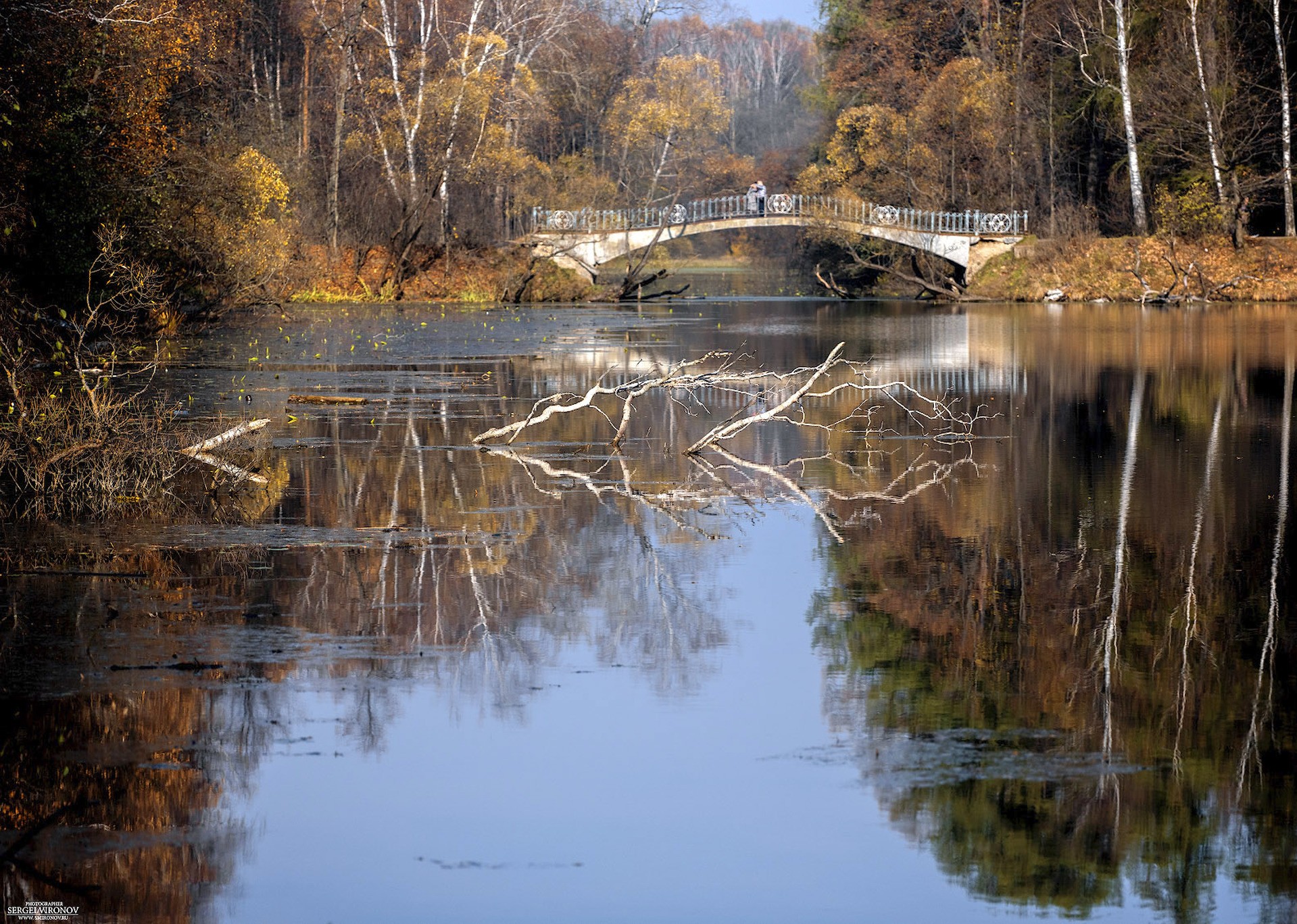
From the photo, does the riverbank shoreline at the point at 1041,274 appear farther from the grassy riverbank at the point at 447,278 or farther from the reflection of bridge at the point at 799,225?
the reflection of bridge at the point at 799,225

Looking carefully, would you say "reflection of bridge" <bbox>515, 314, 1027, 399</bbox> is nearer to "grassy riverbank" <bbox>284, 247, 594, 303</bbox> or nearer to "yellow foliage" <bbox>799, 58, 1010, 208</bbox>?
"grassy riverbank" <bbox>284, 247, 594, 303</bbox>

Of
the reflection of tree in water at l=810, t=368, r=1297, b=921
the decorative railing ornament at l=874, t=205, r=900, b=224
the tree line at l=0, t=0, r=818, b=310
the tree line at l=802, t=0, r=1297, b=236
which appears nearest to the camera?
the reflection of tree in water at l=810, t=368, r=1297, b=921

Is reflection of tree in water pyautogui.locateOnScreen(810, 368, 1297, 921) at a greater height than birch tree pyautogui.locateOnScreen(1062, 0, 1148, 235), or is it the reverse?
birch tree pyautogui.locateOnScreen(1062, 0, 1148, 235)

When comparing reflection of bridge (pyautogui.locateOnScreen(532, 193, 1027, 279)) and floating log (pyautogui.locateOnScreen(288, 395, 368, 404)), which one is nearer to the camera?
floating log (pyautogui.locateOnScreen(288, 395, 368, 404))

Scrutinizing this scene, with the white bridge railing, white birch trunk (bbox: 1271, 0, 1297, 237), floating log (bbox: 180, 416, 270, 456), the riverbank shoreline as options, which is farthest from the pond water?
the white bridge railing

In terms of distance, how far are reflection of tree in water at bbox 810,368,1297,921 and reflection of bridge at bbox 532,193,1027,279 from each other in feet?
133

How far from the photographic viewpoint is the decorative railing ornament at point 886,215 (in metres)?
54.8

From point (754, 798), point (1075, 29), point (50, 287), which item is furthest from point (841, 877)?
point (1075, 29)

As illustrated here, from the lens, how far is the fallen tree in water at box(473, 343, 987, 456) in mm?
14453

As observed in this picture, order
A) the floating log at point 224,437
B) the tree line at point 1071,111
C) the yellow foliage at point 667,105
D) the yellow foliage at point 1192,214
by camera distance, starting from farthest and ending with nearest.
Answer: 1. the yellow foliage at point 667,105
2. the yellow foliage at point 1192,214
3. the tree line at point 1071,111
4. the floating log at point 224,437

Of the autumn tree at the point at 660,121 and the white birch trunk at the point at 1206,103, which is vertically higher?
the autumn tree at the point at 660,121

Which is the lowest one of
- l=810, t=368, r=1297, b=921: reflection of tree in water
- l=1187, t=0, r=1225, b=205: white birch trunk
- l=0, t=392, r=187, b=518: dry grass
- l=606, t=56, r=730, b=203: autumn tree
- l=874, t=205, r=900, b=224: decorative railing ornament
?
l=810, t=368, r=1297, b=921: reflection of tree in water

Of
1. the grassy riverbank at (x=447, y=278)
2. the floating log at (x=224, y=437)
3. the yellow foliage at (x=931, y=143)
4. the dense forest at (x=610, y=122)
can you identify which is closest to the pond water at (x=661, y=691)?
the floating log at (x=224, y=437)

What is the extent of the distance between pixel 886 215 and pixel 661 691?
4932 centimetres
